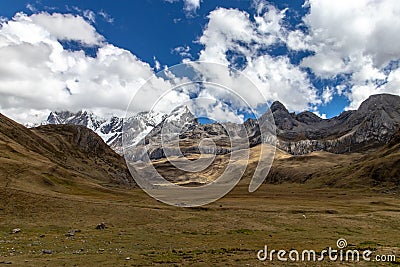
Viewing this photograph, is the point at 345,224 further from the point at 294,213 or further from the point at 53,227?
the point at 53,227

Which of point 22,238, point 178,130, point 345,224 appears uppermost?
point 178,130

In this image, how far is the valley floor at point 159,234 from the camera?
30.9m

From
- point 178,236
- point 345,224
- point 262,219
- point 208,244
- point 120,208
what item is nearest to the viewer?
point 208,244

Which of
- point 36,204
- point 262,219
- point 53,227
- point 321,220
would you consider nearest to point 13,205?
point 36,204

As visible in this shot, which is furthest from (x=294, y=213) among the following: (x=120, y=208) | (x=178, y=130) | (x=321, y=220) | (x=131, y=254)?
(x=131, y=254)

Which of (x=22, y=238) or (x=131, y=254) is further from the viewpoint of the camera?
(x=22, y=238)

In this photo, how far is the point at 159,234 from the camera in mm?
47375

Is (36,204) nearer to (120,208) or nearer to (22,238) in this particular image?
(120,208)

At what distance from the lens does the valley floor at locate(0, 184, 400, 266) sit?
102ft

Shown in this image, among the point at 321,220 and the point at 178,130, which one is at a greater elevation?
the point at 178,130

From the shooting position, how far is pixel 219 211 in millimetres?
75875

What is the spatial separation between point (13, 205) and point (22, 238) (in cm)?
2134

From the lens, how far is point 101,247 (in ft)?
123

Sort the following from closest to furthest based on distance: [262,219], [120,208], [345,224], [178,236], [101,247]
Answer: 1. [101,247]
2. [178,236]
3. [345,224]
4. [262,219]
5. [120,208]
